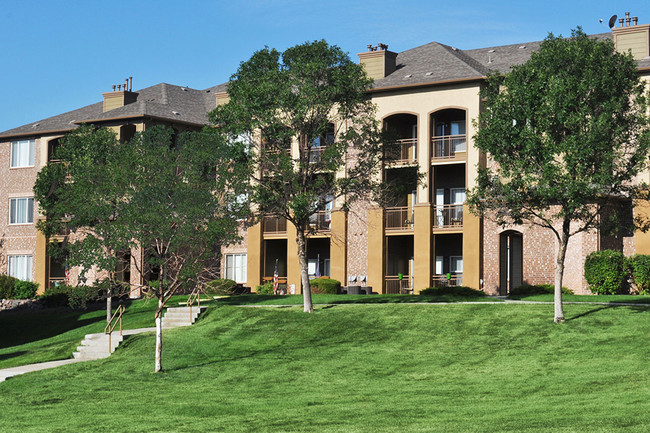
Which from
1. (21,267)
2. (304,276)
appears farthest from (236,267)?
(304,276)

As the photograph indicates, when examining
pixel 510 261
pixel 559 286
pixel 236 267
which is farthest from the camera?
pixel 236 267

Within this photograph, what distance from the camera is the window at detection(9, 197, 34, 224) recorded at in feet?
187

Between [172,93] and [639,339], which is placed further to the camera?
[172,93]

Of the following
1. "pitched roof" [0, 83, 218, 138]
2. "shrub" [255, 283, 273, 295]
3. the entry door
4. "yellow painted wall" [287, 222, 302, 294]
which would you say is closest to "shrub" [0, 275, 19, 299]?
"pitched roof" [0, 83, 218, 138]

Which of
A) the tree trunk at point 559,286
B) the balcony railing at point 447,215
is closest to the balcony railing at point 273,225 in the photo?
Answer: the balcony railing at point 447,215

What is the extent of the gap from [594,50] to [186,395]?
16.5 meters

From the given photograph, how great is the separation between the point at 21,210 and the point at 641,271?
3728 centimetres

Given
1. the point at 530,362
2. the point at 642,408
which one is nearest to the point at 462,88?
the point at 530,362

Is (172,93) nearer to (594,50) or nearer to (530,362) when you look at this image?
(594,50)

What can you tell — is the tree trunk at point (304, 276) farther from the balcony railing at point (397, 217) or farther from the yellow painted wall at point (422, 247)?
the balcony railing at point (397, 217)

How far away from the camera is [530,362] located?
25.5 metres

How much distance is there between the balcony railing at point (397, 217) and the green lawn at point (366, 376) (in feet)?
37.1

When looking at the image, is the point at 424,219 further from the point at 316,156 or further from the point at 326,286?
the point at 316,156

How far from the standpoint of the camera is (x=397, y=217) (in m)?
46.9
